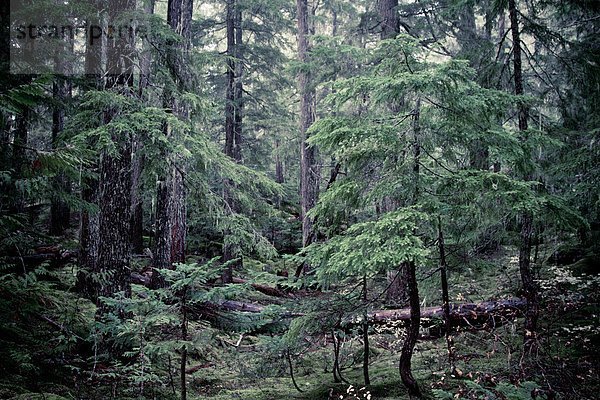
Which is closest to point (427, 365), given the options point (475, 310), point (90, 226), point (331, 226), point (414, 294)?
point (475, 310)

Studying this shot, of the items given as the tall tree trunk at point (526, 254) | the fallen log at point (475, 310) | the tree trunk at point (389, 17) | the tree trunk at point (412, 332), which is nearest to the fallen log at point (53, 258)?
the fallen log at point (475, 310)

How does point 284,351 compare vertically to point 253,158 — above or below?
below

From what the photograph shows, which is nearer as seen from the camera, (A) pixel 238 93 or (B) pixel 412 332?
(B) pixel 412 332

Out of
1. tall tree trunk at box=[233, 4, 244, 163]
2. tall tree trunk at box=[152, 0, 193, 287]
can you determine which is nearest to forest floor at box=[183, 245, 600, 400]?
tall tree trunk at box=[152, 0, 193, 287]

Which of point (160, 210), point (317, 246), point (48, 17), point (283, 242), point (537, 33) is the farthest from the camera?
point (283, 242)

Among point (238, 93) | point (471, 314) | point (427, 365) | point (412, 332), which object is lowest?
point (427, 365)

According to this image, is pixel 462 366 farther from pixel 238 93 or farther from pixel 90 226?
pixel 238 93

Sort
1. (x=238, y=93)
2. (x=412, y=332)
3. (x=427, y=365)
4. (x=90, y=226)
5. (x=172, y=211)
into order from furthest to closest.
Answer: (x=238, y=93) < (x=172, y=211) < (x=90, y=226) < (x=427, y=365) < (x=412, y=332)

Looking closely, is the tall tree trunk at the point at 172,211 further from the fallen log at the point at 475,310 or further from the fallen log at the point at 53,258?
the fallen log at the point at 475,310

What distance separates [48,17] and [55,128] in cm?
718

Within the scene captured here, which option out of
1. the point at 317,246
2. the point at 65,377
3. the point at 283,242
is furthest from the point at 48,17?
the point at 283,242

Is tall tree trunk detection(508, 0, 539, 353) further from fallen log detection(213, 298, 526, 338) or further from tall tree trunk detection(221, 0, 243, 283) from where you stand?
tall tree trunk detection(221, 0, 243, 283)

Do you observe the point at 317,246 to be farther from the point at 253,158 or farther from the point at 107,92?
the point at 253,158

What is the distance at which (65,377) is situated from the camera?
5.44 metres
